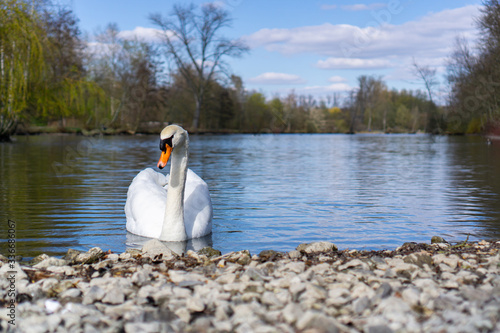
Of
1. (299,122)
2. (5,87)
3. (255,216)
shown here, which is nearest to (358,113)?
(299,122)

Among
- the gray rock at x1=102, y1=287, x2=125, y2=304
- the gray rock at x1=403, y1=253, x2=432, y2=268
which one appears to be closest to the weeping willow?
the gray rock at x1=102, y1=287, x2=125, y2=304

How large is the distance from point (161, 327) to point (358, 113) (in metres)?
111

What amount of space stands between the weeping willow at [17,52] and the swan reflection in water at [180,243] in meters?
17.2

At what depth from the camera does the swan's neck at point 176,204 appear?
634cm

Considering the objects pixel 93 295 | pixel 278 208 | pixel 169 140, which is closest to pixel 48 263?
pixel 93 295

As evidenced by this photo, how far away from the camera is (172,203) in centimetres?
632

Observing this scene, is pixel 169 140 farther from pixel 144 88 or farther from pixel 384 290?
pixel 144 88

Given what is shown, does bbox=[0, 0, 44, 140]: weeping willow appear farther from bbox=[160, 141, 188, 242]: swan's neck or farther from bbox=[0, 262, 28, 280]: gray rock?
bbox=[0, 262, 28, 280]: gray rock

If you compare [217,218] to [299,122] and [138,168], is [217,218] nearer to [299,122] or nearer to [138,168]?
[138,168]

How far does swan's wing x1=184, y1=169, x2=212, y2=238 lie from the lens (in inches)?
267

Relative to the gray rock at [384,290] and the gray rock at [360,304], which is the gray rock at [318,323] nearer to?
the gray rock at [360,304]

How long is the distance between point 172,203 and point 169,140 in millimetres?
801

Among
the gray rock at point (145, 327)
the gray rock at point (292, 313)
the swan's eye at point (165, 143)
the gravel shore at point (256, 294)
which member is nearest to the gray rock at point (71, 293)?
the gravel shore at point (256, 294)

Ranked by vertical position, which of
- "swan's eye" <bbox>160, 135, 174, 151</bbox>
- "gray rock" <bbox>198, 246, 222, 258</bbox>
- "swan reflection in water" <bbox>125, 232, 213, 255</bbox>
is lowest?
"swan reflection in water" <bbox>125, 232, 213, 255</bbox>
